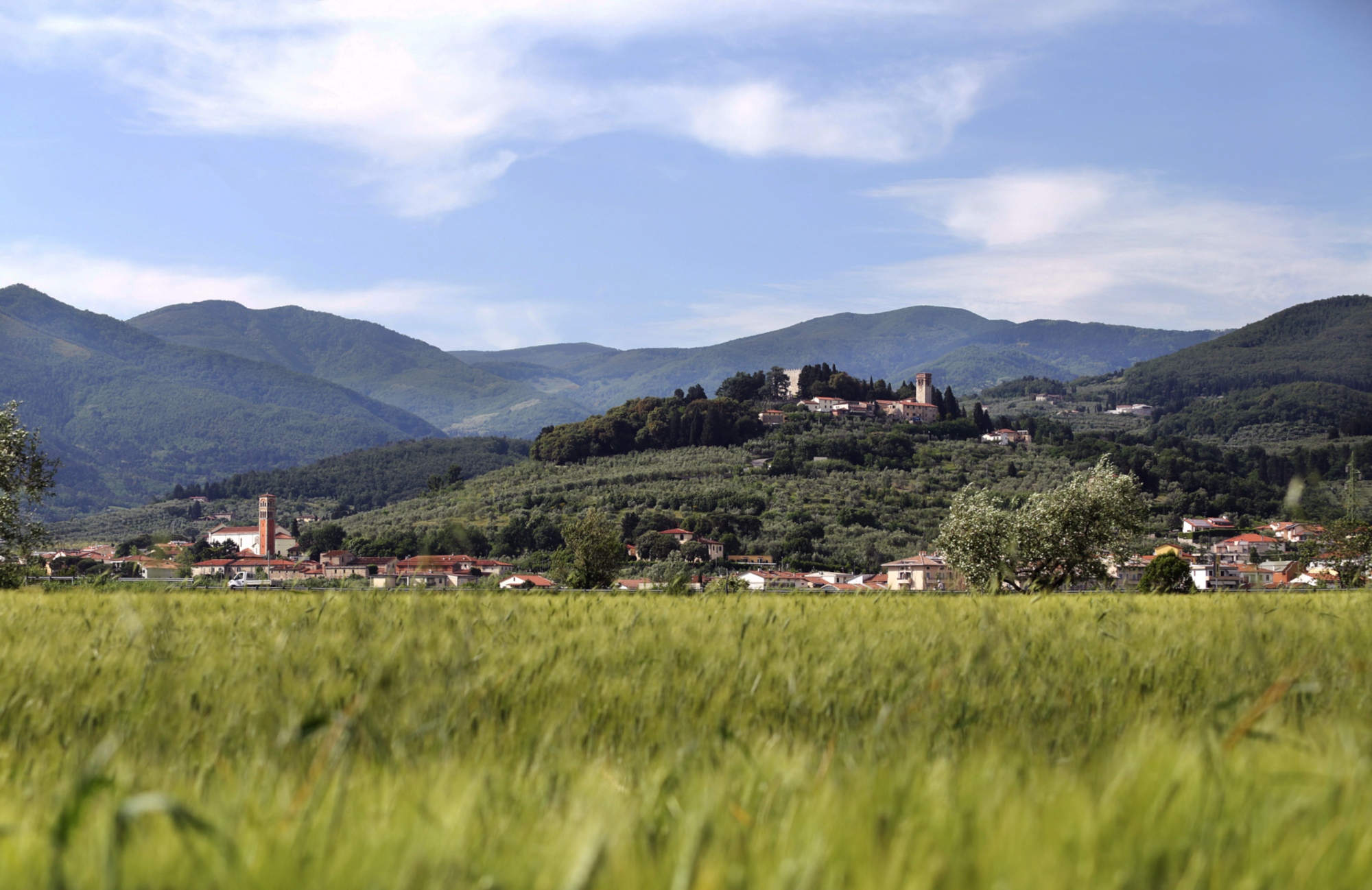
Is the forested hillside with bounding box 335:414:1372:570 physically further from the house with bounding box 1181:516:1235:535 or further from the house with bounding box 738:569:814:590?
the house with bounding box 738:569:814:590

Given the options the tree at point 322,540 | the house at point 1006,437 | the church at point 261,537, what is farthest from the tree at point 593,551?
the house at point 1006,437

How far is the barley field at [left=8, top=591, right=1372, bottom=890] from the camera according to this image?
1.62m

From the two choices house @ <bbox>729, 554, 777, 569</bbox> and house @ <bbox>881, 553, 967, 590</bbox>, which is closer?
house @ <bbox>881, 553, 967, 590</bbox>

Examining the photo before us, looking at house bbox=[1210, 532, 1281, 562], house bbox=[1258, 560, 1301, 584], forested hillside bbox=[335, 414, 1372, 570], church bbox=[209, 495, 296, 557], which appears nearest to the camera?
house bbox=[1258, 560, 1301, 584]

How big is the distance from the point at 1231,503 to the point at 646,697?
12859cm

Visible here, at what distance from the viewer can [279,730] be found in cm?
288

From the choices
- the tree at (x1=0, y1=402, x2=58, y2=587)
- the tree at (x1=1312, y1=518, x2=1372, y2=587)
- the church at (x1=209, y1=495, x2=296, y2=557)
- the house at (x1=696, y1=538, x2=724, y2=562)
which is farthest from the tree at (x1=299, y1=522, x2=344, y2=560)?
the tree at (x1=1312, y1=518, x2=1372, y2=587)

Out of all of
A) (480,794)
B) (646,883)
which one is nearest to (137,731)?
(480,794)

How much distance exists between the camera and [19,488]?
2923 cm

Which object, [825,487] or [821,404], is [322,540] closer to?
[825,487]

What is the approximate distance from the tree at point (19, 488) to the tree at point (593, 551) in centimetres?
2196

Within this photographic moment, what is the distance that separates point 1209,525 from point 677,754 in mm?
99921

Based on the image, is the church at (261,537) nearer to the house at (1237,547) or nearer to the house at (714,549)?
the house at (714,549)

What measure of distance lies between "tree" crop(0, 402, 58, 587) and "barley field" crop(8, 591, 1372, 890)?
28115 millimetres
